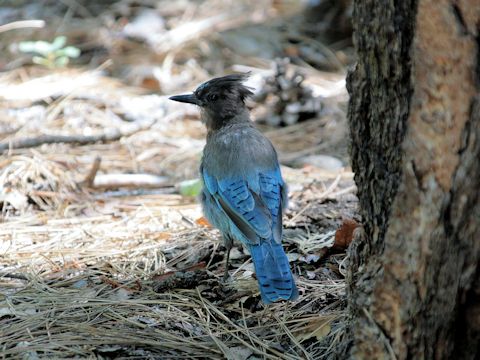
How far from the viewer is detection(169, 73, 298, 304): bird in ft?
11.5

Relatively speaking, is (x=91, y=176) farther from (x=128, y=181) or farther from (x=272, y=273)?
(x=272, y=273)

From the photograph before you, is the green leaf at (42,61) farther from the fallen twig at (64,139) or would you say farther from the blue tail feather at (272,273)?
the blue tail feather at (272,273)

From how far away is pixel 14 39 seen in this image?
27.6 ft

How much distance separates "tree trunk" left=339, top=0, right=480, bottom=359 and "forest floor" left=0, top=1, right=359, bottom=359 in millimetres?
703

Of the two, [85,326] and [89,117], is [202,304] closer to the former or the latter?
[85,326]

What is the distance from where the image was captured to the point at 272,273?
3.40m

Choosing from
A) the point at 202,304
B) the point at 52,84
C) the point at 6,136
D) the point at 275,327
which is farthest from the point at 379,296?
the point at 52,84

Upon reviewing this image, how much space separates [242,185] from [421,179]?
198 cm

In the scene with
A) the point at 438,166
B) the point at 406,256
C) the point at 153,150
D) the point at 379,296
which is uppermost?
the point at 438,166

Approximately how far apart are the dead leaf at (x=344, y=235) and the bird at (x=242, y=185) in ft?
1.17

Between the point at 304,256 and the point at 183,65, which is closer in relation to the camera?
the point at 304,256

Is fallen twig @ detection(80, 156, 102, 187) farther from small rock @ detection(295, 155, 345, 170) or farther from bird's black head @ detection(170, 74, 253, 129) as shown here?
small rock @ detection(295, 155, 345, 170)

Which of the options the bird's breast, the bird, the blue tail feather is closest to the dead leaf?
the bird

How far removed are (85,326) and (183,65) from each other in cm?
531
